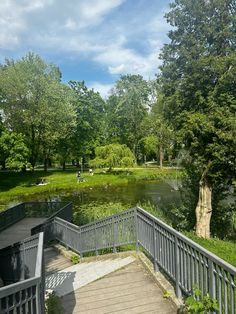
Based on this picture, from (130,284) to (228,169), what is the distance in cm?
855

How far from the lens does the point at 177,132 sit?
13.5 m

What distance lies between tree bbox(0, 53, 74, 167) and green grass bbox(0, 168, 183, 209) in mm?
4873

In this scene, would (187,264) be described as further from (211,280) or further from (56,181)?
(56,181)

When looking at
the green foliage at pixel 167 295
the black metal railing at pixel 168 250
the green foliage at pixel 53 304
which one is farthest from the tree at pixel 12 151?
the green foliage at pixel 167 295

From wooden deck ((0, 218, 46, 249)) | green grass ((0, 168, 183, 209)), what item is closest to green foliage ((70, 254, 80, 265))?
wooden deck ((0, 218, 46, 249))

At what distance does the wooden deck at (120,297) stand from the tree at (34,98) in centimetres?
3367

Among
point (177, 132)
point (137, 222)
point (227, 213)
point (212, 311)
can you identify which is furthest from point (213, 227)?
point (212, 311)

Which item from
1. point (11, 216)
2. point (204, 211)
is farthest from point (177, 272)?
point (11, 216)

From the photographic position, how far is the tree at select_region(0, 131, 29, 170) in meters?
33.3

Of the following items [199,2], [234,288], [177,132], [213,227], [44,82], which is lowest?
[213,227]

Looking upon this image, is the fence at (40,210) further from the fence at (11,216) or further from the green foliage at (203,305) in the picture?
the green foliage at (203,305)

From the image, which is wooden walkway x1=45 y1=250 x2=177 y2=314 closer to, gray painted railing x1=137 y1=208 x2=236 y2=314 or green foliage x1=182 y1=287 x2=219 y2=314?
gray painted railing x1=137 y1=208 x2=236 y2=314

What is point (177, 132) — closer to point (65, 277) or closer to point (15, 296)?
point (65, 277)

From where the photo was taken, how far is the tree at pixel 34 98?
3759 centimetres
